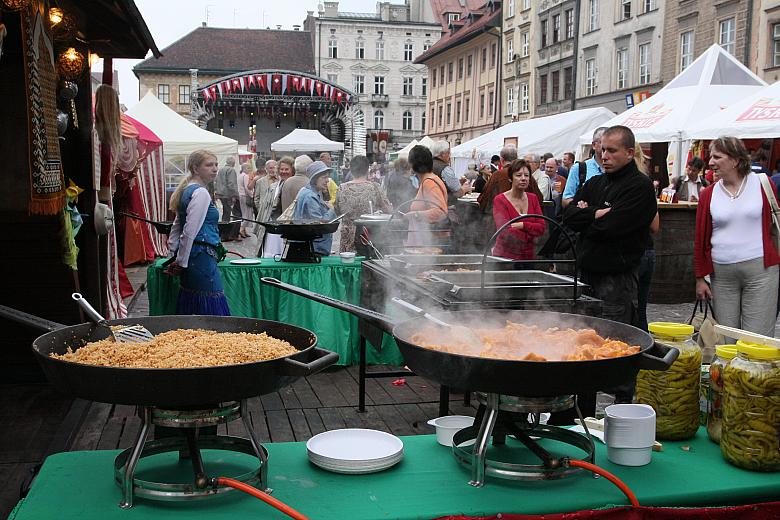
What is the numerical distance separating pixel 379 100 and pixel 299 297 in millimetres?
79108

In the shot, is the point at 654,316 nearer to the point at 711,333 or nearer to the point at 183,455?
the point at 711,333

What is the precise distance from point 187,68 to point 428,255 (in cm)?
7046

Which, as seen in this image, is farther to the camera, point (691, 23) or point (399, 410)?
point (691, 23)

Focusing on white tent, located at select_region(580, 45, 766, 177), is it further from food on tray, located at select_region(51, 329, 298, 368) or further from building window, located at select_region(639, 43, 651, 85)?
building window, located at select_region(639, 43, 651, 85)

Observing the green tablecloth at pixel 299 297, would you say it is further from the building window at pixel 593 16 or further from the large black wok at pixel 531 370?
the building window at pixel 593 16

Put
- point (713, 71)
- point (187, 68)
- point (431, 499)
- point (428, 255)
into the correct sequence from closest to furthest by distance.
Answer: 1. point (431, 499)
2. point (428, 255)
3. point (713, 71)
4. point (187, 68)

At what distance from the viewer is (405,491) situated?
222cm

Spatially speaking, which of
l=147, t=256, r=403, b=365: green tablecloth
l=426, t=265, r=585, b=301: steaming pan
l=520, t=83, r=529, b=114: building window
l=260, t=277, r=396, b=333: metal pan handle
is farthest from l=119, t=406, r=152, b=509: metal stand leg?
l=520, t=83, r=529, b=114: building window

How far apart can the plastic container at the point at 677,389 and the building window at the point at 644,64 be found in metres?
29.4

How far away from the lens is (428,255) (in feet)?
17.6

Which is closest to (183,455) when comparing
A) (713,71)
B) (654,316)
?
(654,316)

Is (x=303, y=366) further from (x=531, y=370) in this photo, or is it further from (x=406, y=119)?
(x=406, y=119)

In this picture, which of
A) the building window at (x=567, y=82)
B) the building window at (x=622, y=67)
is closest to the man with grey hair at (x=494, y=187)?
the building window at (x=622, y=67)

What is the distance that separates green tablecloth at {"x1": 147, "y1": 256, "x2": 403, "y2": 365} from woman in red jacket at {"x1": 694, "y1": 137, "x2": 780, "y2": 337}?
279 cm
